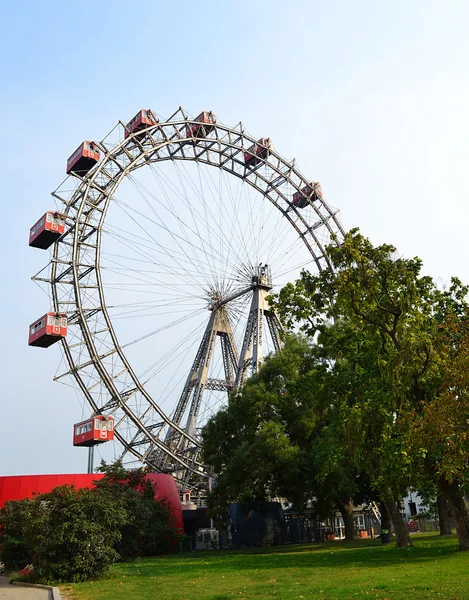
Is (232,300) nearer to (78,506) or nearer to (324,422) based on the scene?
(324,422)

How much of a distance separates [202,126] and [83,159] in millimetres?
8943

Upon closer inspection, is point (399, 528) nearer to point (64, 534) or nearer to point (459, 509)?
point (459, 509)

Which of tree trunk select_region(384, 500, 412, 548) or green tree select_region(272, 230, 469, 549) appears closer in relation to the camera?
green tree select_region(272, 230, 469, 549)

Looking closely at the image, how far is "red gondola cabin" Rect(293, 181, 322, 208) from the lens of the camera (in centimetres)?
4481

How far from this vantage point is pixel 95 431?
32.9 metres

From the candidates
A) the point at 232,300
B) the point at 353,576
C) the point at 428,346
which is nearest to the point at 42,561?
the point at 353,576

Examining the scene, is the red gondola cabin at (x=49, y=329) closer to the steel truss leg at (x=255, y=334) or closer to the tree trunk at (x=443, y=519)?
the steel truss leg at (x=255, y=334)

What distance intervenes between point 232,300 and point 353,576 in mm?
27904

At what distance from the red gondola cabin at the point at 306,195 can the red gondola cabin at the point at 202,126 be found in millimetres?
8198

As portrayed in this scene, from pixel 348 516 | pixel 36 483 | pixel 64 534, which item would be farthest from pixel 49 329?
pixel 348 516

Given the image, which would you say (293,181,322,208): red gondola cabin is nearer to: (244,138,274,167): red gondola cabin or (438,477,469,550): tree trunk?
(244,138,274,167): red gondola cabin

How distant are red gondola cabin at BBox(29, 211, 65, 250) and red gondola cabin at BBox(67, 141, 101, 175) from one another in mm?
3892

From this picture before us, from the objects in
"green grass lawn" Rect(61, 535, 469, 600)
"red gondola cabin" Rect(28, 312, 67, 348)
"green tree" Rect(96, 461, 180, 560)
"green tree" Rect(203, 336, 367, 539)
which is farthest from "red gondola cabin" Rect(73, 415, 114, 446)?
"green grass lawn" Rect(61, 535, 469, 600)

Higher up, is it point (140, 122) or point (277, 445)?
point (140, 122)
